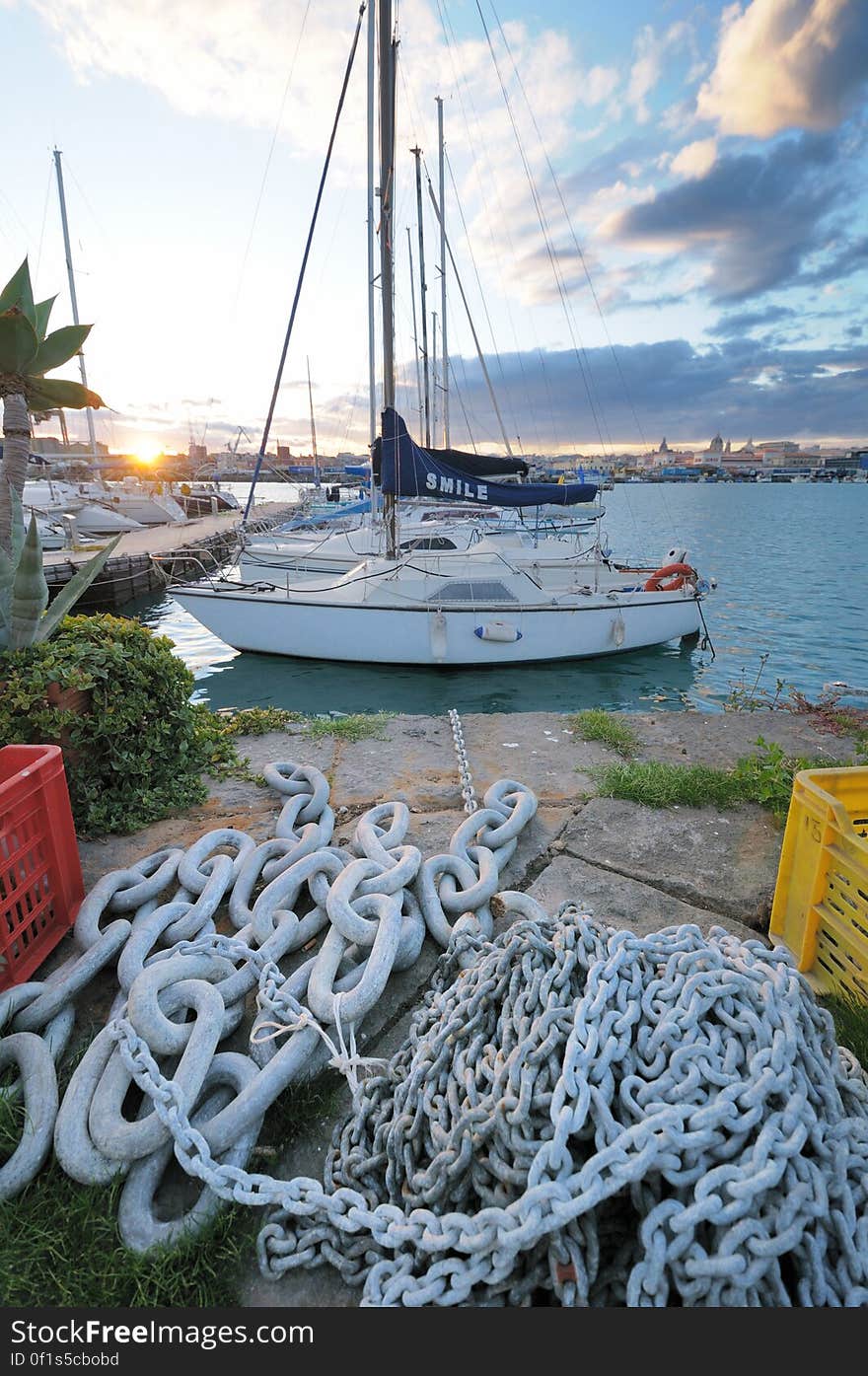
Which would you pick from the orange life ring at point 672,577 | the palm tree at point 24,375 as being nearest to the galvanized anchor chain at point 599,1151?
the palm tree at point 24,375

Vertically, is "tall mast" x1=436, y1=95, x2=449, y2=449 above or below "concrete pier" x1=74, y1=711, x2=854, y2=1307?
above

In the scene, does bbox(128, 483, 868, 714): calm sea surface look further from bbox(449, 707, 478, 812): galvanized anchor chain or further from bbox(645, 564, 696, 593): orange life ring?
bbox(449, 707, 478, 812): galvanized anchor chain

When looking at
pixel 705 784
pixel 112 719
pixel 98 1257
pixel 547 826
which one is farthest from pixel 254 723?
pixel 98 1257

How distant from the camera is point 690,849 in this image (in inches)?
131

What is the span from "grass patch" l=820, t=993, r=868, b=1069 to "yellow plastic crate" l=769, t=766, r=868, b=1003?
4 centimetres

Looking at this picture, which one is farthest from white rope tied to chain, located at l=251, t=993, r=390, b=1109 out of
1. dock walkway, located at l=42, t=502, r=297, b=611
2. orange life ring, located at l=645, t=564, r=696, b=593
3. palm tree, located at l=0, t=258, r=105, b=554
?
dock walkway, located at l=42, t=502, r=297, b=611

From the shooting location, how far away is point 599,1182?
1370 mm

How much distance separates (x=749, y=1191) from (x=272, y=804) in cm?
302

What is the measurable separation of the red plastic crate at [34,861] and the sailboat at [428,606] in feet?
27.2

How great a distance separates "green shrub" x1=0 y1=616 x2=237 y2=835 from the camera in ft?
10.9

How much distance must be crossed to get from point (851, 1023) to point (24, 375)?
4.63 m

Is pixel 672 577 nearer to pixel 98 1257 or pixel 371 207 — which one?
pixel 371 207

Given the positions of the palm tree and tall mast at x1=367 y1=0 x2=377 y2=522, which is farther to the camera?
tall mast at x1=367 y1=0 x2=377 y2=522

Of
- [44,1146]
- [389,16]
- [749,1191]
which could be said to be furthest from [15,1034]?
[389,16]
